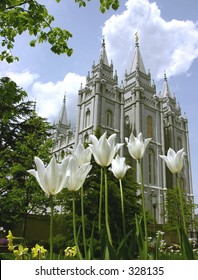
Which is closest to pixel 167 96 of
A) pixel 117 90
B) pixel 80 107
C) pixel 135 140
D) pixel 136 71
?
pixel 136 71

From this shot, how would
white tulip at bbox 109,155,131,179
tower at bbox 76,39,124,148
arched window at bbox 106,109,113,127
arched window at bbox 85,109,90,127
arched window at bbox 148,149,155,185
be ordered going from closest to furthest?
white tulip at bbox 109,155,131,179 → tower at bbox 76,39,124,148 → arched window at bbox 85,109,90,127 → arched window at bbox 148,149,155,185 → arched window at bbox 106,109,113,127

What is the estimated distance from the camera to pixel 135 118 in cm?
3562

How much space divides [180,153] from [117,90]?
35.2 m

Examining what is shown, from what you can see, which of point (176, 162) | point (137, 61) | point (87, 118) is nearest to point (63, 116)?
point (137, 61)

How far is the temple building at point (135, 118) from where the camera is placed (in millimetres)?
33156

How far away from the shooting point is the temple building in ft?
109

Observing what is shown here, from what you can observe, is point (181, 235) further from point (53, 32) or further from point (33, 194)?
point (33, 194)

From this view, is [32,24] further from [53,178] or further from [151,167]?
[151,167]

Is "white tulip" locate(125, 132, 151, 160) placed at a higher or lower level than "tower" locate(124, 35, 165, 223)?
lower

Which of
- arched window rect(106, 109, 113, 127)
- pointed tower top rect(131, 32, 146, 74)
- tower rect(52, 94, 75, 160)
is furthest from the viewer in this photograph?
pointed tower top rect(131, 32, 146, 74)

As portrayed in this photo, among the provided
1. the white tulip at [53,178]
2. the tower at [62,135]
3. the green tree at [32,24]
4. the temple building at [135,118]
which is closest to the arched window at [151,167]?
the temple building at [135,118]

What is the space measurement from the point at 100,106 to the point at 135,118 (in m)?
5.24

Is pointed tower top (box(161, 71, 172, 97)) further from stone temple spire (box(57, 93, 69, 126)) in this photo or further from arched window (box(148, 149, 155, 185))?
stone temple spire (box(57, 93, 69, 126))

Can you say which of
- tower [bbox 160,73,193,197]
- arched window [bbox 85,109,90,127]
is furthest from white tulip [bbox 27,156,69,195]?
tower [bbox 160,73,193,197]
